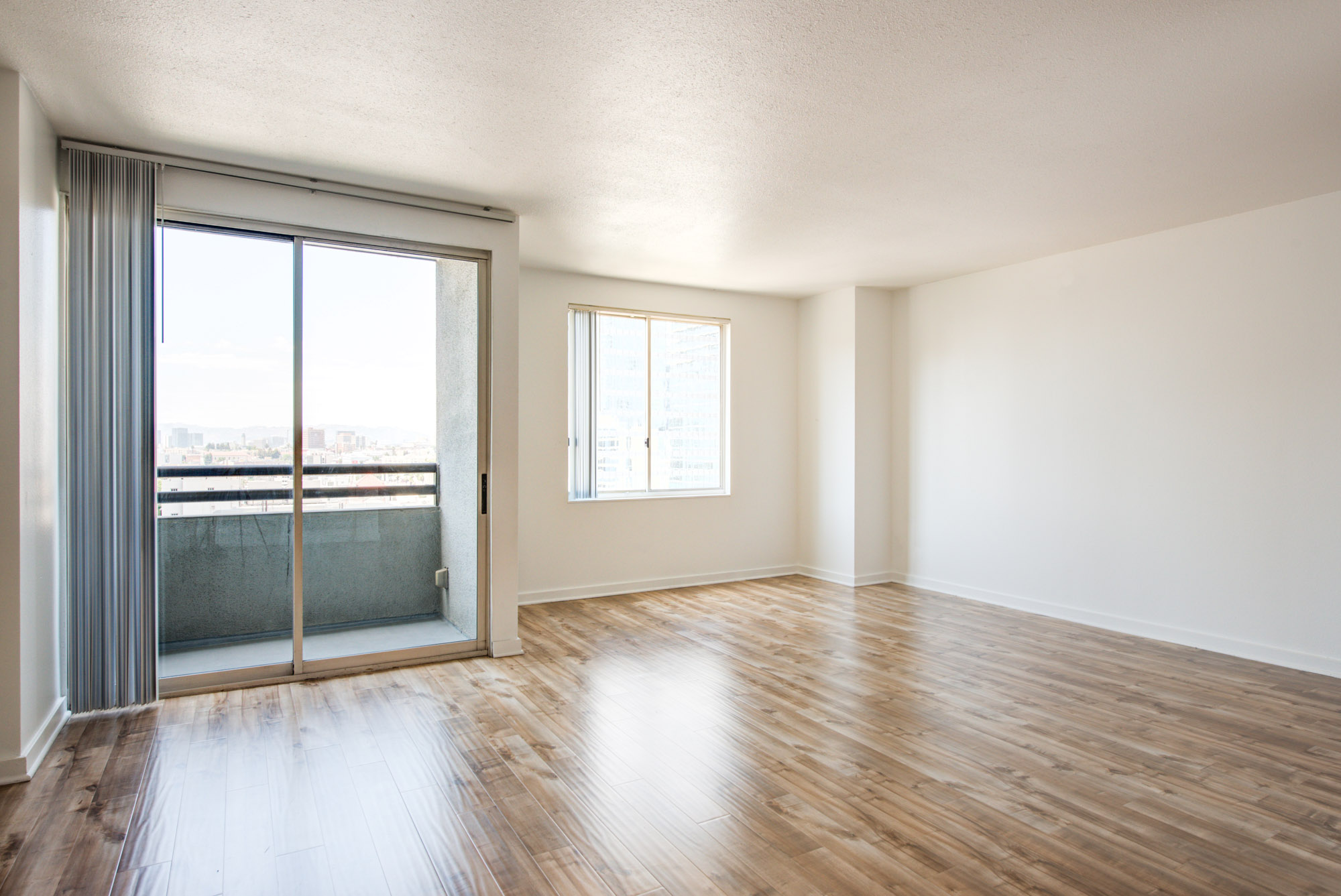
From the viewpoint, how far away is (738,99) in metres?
3.09

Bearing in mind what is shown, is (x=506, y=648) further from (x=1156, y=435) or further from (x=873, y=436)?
(x=1156, y=435)

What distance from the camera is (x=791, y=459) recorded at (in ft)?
24.7

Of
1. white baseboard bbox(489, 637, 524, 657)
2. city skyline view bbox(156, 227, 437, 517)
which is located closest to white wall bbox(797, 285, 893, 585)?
white baseboard bbox(489, 637, 524, 657)

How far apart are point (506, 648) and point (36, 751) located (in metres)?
2.24

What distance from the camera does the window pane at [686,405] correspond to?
6902mm

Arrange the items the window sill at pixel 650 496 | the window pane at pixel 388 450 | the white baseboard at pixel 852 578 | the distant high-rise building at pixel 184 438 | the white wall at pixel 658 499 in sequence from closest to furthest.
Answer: the distant high-rise building at pixel 184 438, the window pane at pixel 388 450, the white wall at pixel 658 499, the window sill at pixel 650 496, the white baseboard at pixel 852 578

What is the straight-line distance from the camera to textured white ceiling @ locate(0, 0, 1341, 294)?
252 centimetres

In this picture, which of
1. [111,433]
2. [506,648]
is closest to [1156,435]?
[506,648]

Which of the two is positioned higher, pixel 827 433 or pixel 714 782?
pixel 827 433

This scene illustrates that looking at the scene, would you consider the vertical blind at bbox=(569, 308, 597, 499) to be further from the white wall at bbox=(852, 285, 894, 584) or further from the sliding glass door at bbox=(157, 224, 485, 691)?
the white wall at bbox=(852, 285, 894, 584)

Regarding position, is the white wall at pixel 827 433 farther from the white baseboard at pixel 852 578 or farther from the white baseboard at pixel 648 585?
the white baseboard at pixel 648 585

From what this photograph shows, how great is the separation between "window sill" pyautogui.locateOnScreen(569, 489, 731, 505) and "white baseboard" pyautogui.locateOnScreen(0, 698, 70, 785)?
143 inches

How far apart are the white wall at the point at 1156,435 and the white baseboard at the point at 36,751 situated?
6113 millimetres

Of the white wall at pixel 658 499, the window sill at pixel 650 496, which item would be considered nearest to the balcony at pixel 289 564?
the white wall at pixel 658 499
